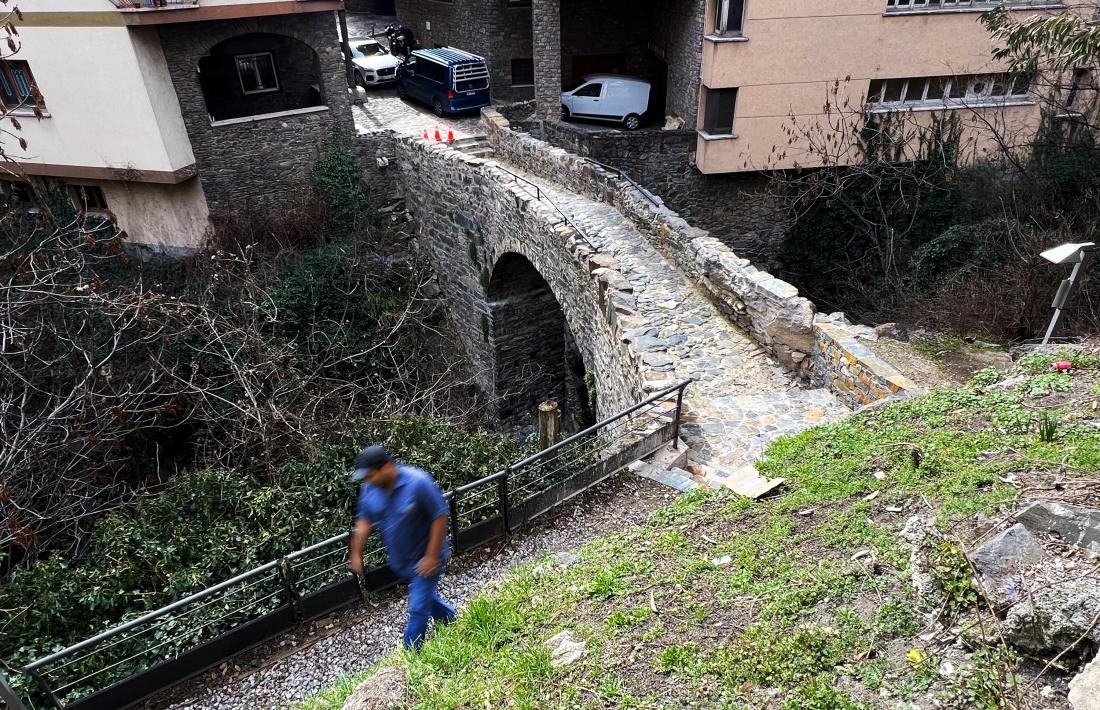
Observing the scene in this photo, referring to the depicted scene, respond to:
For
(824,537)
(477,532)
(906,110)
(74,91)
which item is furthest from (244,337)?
(906,110)

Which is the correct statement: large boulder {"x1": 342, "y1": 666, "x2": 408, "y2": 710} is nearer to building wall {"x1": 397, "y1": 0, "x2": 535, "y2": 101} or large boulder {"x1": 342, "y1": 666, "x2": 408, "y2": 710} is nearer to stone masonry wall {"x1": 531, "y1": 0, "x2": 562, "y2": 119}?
stone masonry wall {"x1": 531, "y1": 0, "x2": 562, "y2": 119}

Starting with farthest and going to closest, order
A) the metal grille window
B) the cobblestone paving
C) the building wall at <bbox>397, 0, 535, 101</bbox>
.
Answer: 1. the building wall at <bbox>397, 0, 535, 101</bbox>
2. the cobblestone paving
3. the metal grille window

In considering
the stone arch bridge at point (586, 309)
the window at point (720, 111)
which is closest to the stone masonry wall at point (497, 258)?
the stone arch bridge at point (586, 309)

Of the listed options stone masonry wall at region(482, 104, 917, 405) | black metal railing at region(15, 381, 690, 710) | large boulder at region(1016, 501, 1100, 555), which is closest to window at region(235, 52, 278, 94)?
stone masonry wall at region(482, 104, 917, 405)

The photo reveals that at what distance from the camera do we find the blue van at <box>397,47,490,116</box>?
1677 cm

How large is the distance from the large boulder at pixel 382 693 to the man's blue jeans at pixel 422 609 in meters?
0.25

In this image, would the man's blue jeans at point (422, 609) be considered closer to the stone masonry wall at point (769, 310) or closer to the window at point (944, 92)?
the stone masonry wall at point (769, 310)

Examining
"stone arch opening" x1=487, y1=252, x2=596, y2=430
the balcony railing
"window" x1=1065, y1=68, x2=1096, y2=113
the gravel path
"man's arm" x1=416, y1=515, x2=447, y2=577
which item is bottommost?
"stone arch opening" x1=487, y1=252, x2=596, y2=430

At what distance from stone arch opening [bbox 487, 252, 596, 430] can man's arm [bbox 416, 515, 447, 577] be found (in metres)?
9.21

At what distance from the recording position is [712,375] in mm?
7746

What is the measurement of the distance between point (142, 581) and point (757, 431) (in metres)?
6.47

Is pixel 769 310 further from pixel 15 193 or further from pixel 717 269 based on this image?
pixel 15 193

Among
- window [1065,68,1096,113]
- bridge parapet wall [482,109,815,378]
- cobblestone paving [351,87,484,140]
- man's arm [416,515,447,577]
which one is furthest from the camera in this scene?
cobblestone paving [351,87,484,140]

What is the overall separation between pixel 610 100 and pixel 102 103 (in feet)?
36.0
